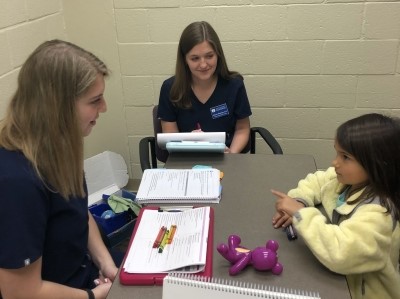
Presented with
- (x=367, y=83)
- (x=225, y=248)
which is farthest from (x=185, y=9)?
(x=225, y=248)

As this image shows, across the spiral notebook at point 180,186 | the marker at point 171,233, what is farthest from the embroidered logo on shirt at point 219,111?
the marker at point 171,233

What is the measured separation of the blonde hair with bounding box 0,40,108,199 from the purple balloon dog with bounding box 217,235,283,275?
0.46 meters

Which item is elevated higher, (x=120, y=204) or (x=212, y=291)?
(x=212, y=291)

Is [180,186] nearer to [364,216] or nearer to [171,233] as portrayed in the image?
[171,233]

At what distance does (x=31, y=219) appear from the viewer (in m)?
0.98

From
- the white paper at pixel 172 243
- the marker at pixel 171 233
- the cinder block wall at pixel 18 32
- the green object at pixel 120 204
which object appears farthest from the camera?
the green object at pixel 120 204

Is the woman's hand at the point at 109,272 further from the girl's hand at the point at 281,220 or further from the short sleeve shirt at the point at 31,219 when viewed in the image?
the girl's hand at the point at 281,220

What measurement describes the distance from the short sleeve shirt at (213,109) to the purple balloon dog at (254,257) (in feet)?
3.63

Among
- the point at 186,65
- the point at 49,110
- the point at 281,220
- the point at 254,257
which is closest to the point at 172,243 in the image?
the point at 254,257

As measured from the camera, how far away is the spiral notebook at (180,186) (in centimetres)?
138

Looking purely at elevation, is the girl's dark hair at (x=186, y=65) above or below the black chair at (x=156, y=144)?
above

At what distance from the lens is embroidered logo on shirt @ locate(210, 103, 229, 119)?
211 centimetres

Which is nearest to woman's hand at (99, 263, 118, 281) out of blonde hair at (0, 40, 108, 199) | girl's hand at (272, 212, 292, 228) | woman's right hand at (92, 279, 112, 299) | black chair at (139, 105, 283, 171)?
woman's right hand at (92, 279, 112, 299)

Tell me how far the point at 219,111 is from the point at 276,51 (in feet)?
1.99
